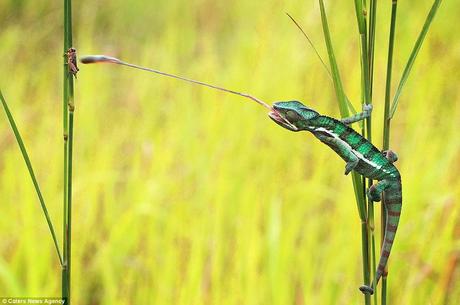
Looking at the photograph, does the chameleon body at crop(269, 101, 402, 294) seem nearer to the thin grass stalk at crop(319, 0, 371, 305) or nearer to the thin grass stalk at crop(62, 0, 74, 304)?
the thin grass stalk at crop(319, 0, 371, 305)

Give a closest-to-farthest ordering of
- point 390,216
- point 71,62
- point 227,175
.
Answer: point 71,62
point 390,216
point 227,175

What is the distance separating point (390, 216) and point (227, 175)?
1.50m

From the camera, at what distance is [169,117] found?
292 cm

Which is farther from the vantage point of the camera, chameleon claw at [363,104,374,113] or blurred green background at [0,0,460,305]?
blurred green background at [0,0,460,305]

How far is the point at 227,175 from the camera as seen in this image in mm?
2248

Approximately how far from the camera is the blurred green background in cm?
190

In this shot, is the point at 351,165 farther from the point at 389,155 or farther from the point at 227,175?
the point at 227,175

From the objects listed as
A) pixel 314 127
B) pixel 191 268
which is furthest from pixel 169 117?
pixel 314 127

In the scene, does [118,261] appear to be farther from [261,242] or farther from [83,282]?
[261,242]

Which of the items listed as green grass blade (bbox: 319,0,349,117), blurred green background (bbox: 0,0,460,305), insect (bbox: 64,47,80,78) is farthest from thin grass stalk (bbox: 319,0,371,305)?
blurred green background (bbox: 0,0,460,305)

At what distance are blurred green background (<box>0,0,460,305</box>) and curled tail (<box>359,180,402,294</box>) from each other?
1.01 m

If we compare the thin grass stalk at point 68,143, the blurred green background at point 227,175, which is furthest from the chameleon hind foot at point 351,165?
the blurred green background at point 227,175

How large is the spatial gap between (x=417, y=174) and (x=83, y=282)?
1.10m

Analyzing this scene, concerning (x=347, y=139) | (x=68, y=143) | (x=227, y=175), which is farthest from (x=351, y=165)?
(x=227, y=175)
